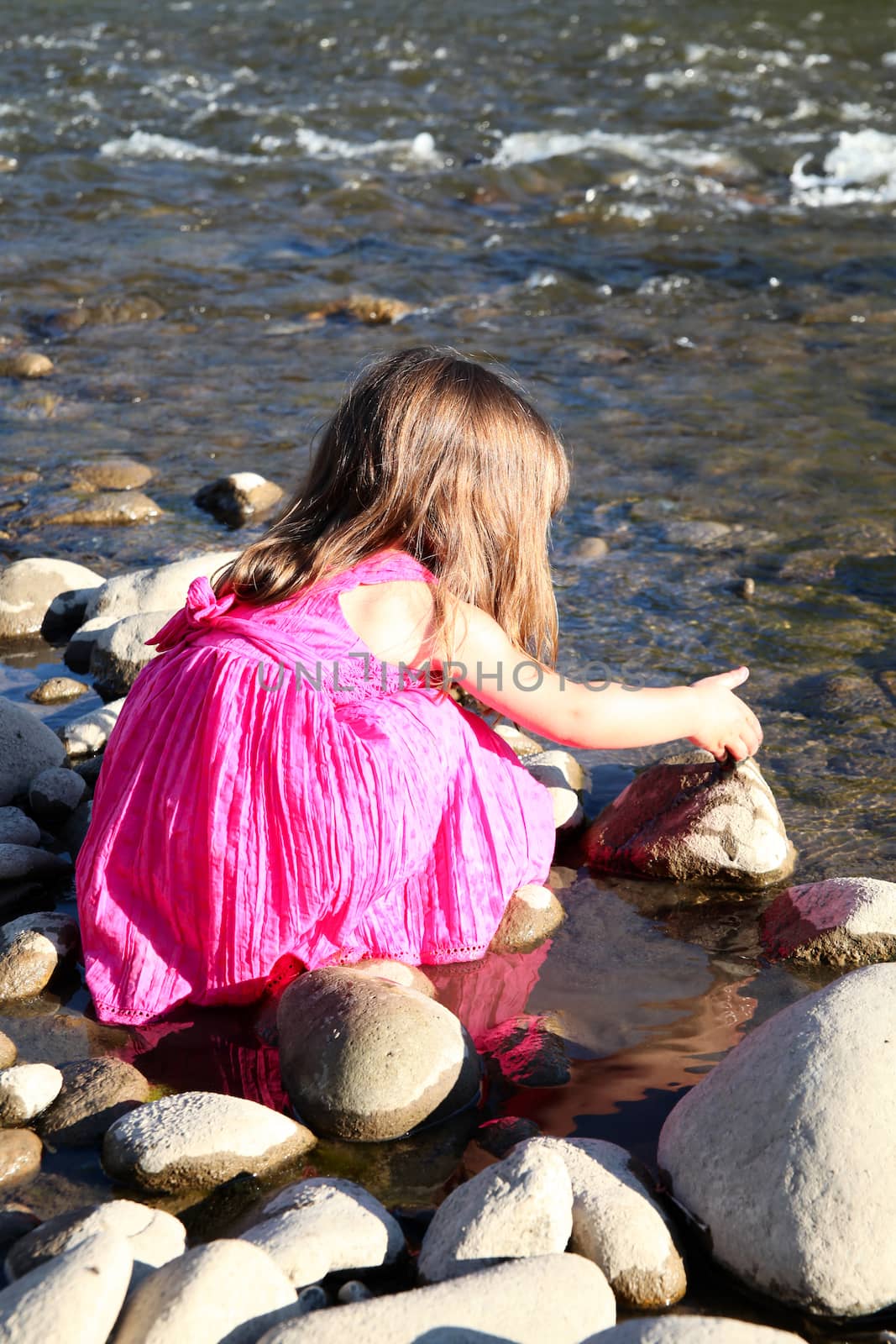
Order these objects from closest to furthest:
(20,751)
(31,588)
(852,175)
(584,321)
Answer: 1. (20,751)
2. (31,588)
3. (584,321)
4. (852,175)

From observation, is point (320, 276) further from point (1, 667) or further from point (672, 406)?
point (1, 667)

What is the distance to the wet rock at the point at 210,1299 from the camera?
1.89 meters

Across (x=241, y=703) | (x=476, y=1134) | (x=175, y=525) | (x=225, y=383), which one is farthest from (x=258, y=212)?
(x=476, y=1134)

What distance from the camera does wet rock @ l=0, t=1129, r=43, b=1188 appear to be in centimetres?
233

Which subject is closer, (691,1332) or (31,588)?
(691,1332)

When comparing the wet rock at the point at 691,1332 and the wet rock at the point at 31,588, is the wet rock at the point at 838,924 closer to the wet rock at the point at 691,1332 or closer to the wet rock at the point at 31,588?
the wet rock at the point at 691,1332

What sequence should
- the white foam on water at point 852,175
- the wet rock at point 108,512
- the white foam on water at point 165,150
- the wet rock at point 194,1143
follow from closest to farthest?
the wet rock at point 194,1143
the wet rock at point 108,512
the white foam on water at point 852,175
the white foam on water at point 165,150

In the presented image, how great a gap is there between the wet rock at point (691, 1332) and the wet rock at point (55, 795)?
2.03 m

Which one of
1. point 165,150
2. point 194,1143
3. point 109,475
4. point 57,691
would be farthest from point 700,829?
point 165,150

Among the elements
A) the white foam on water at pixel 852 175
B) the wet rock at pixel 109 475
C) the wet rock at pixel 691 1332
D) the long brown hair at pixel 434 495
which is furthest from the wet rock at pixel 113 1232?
the white foam on water at pixel 852 175

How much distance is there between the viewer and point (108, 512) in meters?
5.37

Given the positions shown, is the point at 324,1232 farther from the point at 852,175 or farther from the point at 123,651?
the point at 852,175

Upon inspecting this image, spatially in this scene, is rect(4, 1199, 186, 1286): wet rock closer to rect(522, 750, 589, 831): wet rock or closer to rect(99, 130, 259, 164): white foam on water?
rect(522, 750, 589, 831): wet rock

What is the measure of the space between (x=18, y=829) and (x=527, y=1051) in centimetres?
136
